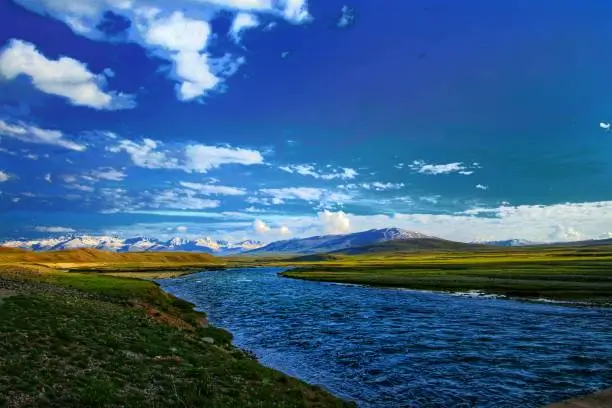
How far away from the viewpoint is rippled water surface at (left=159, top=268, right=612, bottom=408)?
28.4 meters

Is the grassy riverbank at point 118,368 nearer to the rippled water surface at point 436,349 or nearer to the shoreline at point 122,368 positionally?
the shoreline at point 122,368

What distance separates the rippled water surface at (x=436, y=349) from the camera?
2841cm

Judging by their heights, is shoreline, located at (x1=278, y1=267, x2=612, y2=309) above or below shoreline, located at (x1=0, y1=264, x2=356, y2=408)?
below

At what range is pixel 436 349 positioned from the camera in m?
39.9

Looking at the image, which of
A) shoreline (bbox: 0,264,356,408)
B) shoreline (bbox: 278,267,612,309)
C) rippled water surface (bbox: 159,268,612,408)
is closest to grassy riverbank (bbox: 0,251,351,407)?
shoreline (bbox: 0,264,356,408)

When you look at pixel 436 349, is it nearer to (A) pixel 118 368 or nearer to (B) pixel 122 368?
(B) pixel 122 368

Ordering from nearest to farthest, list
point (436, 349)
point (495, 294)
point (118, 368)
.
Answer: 1. point (118, 368)
2. point (436, 349)
3. point (495, 294)

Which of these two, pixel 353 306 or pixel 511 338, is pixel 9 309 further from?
pixel 353 306

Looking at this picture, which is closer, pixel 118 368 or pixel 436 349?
pixel 118 368

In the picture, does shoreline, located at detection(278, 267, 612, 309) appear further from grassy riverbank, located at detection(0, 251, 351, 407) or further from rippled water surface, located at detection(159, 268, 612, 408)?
grassy riverbank, located at detection(0, 251, 351, 407)

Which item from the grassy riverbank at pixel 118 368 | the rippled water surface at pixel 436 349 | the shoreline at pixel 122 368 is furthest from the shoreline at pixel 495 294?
the grassy riverbank at pixel 118 368

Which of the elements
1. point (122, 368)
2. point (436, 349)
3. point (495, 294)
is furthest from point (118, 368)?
point (495, 294)

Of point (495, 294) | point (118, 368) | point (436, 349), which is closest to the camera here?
point (118, 368)

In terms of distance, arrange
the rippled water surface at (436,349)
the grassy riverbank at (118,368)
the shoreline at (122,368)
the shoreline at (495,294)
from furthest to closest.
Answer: the shoreline at (495,294)
the rippled water surface at (436,349)
the shoreline at (122,368)
the grassy riverbank at (118,368)
